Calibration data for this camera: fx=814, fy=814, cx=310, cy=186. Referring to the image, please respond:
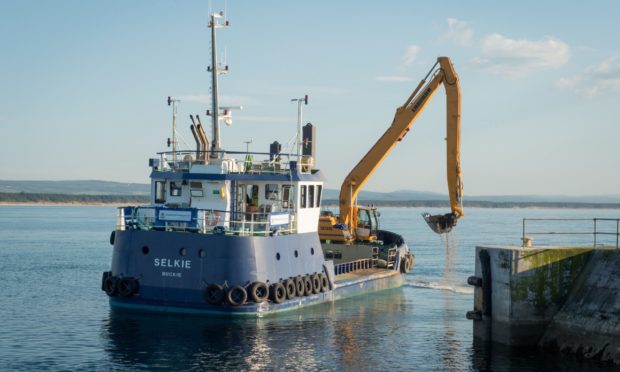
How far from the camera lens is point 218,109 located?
3028cm

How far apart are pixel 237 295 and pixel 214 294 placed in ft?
2.40

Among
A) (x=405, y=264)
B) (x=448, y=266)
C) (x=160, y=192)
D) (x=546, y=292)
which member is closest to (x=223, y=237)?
(x=160, y=192)

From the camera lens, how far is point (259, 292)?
26.5 m

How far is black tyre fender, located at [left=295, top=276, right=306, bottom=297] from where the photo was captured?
93.9 feet

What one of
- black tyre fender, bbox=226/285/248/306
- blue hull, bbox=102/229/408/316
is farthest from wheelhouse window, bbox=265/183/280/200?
black tyre fender, bbox=226/285/248/306

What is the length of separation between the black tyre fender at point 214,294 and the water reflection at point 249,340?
0.79m

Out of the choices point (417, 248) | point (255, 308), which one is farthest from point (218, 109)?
point (417, 248)

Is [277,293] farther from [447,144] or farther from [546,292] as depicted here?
[447,144]

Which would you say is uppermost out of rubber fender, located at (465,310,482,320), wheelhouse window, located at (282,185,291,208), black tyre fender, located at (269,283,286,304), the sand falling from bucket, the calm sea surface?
wheelhouse window, located at (282,185,291,208)

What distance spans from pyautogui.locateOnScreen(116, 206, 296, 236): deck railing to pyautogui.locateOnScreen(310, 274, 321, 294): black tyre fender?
2.50 m

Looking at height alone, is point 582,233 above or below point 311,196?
below

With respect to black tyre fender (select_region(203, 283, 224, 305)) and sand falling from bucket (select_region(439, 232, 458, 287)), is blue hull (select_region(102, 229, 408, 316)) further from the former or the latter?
sand falling from bucket (select_region(439, 232, 458, 287))

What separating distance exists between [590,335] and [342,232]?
18044 mm

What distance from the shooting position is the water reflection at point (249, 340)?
21.9m
